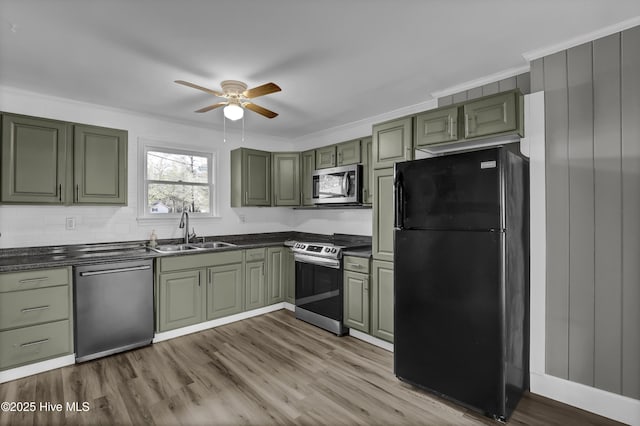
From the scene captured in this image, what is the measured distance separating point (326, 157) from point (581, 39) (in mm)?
2696

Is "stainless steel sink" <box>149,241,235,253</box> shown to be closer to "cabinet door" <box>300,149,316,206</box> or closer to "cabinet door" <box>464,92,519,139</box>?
"cabinet door" <box>300,149,316,206</box>

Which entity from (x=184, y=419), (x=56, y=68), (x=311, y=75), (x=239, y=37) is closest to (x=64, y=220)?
(x=56, y=68)

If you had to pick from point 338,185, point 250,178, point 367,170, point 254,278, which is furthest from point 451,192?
point 250,178

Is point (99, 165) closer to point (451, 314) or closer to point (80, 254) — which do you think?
point (80, 254)

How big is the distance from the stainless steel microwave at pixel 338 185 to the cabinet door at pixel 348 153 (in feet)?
0.38

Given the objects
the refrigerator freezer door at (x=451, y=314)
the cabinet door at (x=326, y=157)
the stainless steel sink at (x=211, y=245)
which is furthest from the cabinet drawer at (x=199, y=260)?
the refrigerator freezer door at (x=451, y=314)

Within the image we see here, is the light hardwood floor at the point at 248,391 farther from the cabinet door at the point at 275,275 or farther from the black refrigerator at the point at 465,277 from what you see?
the cabinet door at the point at 275,275

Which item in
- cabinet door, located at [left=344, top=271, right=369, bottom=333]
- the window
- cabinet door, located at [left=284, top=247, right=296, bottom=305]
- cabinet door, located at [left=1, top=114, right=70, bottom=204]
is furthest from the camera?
cabinet door, located at [left=284, top=247, right=296, bottom=305]

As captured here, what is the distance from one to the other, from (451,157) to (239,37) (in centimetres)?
169

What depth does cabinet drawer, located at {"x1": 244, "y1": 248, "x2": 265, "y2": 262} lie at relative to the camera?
4090 millimetres

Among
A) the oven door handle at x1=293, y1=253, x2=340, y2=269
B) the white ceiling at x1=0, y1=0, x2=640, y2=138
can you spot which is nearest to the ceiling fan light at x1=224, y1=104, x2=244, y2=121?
the white ceiling at x1=0, y1=0, x2=640, y2=138

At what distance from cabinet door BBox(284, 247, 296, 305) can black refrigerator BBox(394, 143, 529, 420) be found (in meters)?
1.99

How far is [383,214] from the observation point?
3.18 m

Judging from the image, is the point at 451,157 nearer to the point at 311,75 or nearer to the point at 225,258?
the point at 311,75
